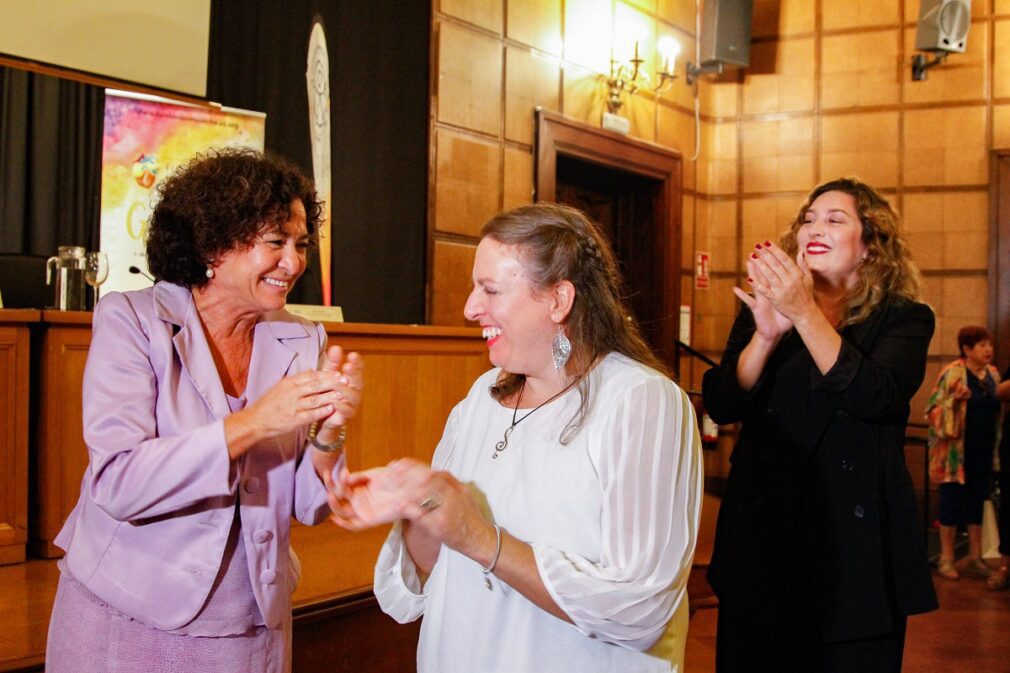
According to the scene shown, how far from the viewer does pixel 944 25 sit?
691 cm

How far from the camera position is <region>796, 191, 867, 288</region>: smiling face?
2209 millimetres

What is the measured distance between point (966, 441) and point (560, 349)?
508cm

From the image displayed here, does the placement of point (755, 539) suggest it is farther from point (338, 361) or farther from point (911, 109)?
point (911, 109)

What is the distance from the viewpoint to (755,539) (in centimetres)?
209

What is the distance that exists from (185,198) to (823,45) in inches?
278

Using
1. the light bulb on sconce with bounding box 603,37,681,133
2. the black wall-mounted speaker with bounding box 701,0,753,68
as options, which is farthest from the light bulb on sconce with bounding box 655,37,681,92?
the black wall-mounted speaker with bounding box 701,0,753,68

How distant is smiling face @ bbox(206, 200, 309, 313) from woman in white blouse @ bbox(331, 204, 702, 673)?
0.42 meters

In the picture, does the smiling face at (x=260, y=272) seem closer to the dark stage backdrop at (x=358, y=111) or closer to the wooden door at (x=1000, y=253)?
the dark stage backdrop at (x=358, y=111)

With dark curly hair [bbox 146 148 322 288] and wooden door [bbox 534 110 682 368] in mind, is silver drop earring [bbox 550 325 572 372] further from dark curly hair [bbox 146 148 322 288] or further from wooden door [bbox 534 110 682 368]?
wooden door [bbox 534 110 682 368]

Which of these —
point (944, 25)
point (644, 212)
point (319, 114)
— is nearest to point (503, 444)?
point (319, 114)

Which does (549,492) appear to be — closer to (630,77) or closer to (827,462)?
(827,462)

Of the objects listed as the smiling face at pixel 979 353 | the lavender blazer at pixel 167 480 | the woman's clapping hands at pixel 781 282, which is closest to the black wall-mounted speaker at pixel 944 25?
the smiling face at pixel 979 353

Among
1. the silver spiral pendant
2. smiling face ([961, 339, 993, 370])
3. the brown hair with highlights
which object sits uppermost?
the brown hair with highlights

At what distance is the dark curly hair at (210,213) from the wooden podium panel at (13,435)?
173cm
